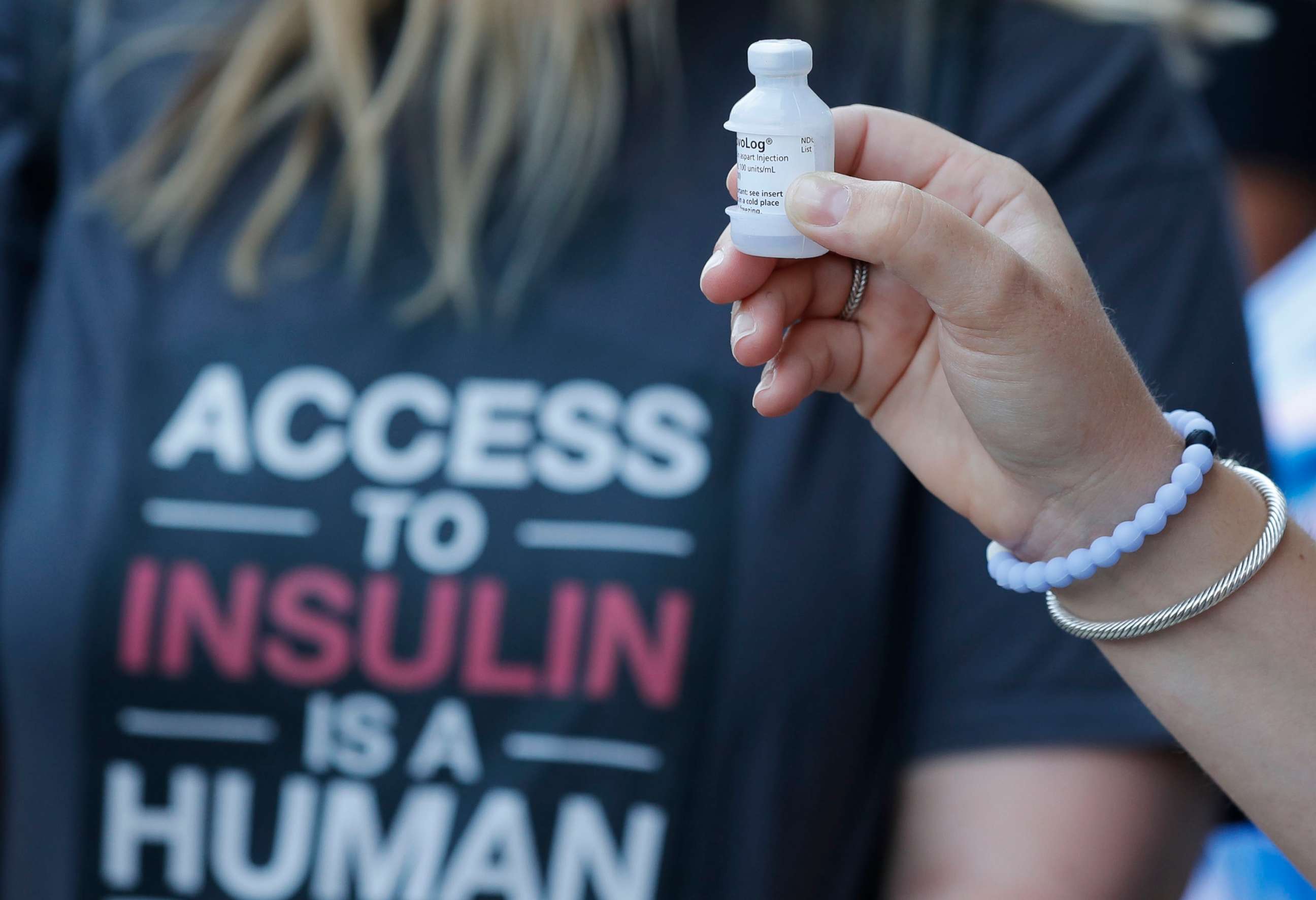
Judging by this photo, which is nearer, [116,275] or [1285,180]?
[116,275]

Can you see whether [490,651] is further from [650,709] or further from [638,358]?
[638,358]

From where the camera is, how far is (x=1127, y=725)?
0.89m

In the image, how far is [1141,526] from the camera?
0.57 meters

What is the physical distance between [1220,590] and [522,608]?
1.68 ft

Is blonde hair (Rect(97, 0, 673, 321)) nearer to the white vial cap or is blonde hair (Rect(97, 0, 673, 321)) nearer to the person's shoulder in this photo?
the person's shoulder

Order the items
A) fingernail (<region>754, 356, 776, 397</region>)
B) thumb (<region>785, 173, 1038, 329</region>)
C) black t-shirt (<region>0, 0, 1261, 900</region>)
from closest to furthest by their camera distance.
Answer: thumb (<region>785, 173, 1038, 329</region>) < fingernail (<region>754, 356, 776, 397</region>) < black t-shirt (<region>0, 0, 1261, 900</region>)

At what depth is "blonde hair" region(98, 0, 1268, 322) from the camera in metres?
1.02

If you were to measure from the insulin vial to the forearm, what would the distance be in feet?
0.73

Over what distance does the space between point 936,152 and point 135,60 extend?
30.7 inches

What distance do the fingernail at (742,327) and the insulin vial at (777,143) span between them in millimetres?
34

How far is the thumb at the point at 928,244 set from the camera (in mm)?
516

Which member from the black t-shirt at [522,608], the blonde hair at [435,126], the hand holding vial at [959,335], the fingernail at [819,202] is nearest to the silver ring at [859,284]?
the hand holding vial at [959,335]

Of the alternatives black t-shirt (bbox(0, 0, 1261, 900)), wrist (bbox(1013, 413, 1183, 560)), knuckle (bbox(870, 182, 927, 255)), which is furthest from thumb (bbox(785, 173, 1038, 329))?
black t-shirt (bbox(0, 0, 1261, 900))

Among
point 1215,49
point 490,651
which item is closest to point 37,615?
point 490,651
